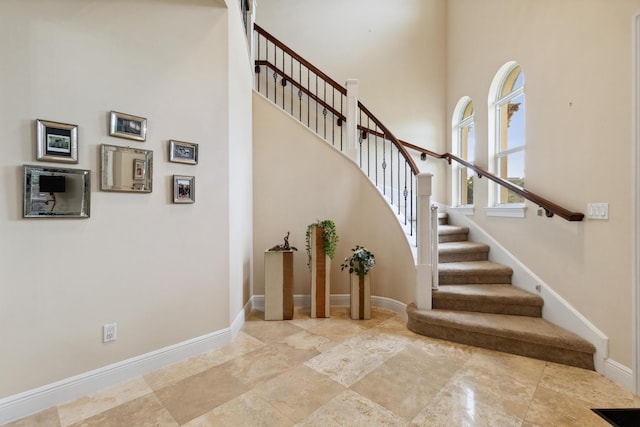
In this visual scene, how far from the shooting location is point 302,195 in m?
3.36

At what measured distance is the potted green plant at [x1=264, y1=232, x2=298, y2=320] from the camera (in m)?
2.88

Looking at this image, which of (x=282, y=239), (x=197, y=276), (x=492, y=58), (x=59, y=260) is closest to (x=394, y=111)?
(x=492, y=58)

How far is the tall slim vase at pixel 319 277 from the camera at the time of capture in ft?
9.73

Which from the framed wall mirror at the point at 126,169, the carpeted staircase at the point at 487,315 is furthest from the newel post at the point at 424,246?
the framed wall mirror at the point at 126,169

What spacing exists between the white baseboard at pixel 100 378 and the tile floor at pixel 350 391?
0.05m

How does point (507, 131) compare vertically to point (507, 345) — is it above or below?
above

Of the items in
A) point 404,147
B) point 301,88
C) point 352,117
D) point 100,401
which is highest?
point 301,88

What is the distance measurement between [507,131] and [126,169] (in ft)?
13.5

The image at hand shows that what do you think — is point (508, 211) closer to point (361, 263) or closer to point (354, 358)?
point (361, 263)

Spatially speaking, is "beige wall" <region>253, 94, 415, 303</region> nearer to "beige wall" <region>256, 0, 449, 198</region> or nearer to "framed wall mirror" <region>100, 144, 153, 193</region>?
"framed wall mirror" <region>100, 144, 153, 193</region>

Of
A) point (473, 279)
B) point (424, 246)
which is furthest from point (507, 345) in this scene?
point (424, 246)

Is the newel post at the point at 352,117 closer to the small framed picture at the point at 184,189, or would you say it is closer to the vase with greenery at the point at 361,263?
the vase with greenery at the point at 361,263

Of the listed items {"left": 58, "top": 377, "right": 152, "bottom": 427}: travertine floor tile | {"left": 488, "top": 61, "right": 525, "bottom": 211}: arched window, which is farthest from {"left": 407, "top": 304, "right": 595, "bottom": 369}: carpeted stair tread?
{"left": 58, "top": 377, "right": 152, "bottom": 427}: travertine floor tile

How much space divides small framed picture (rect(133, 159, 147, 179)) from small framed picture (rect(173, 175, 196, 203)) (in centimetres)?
21
